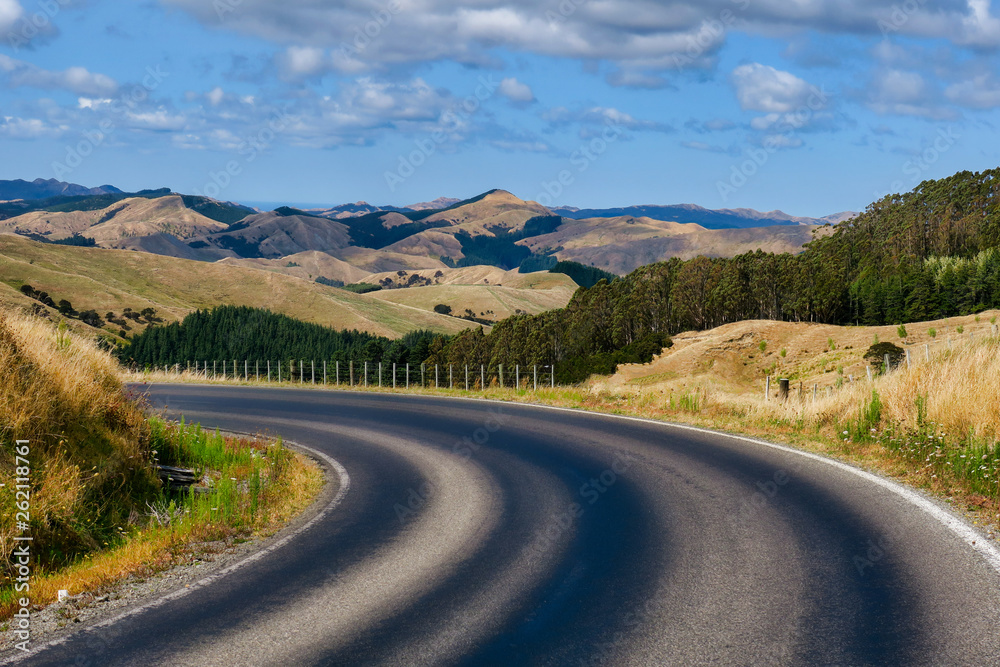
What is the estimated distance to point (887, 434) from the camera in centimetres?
1158

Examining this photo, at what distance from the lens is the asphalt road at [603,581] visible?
488 cm

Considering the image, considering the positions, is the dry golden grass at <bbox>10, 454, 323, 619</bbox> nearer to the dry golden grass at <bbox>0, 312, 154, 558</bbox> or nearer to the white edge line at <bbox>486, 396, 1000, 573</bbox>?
the dry golden grass at <bbox>0, 312, 154, 558</bbox>

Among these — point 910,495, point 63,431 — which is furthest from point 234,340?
point 910,495

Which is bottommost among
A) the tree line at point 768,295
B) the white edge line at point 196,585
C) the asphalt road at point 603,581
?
the white edge line at point 196,585

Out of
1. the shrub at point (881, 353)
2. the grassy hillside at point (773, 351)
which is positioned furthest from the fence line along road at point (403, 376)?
the shrub at point (881, 353)

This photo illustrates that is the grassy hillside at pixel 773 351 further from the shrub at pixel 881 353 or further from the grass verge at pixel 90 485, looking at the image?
the grass verge at pixel 90 485

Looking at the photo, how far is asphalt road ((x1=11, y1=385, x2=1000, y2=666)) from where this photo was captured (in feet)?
16.0

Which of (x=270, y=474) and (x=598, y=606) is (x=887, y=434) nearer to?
(x=598, y=606)

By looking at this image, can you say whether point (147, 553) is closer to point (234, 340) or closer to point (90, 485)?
point (90, 485)

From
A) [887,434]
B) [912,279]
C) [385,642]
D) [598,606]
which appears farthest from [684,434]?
[912,279]

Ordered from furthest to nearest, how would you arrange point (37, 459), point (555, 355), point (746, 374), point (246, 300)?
point (246, 300) < point (555, 355) < point (746, 374) < point (37, 459)

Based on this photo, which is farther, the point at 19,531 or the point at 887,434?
the point at 887,434

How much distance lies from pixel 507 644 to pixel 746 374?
39257mm

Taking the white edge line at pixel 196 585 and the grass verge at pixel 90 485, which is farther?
the grass verge at pixel 90 485
